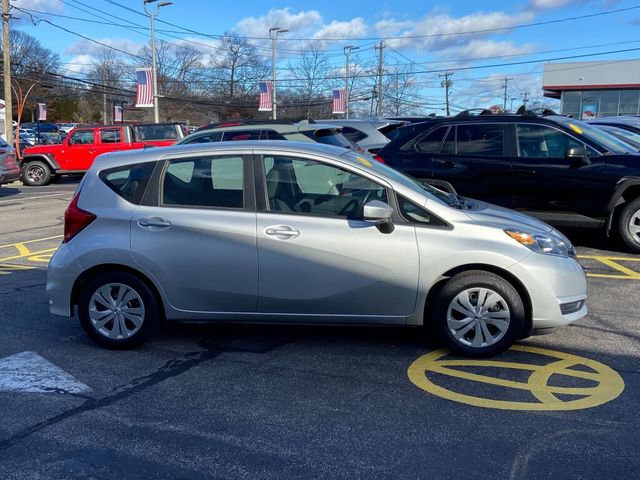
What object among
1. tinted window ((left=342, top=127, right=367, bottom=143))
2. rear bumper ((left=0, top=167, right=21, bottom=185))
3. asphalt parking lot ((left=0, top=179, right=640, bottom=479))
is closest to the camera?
asphalt parking lot ((left=0, top=179, right=640, bottom=479))

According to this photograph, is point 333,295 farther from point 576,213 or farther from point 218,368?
point 576,213

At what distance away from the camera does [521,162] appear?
332 inches

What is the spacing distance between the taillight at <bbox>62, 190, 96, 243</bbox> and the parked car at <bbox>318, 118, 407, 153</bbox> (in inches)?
289

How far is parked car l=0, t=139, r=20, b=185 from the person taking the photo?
701 inches

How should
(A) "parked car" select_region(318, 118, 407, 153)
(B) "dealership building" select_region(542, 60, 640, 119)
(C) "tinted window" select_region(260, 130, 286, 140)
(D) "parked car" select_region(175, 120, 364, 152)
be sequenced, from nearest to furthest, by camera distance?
(D) "parked car" select_region(175, 120, 364, 152)
(C) "tinted window" select_region(260, 130, 286, 140)
(A) "parked car" select_region(318, 118, 407, 153)
(B) "dealership building" select_region(542, 60, 640, 119)

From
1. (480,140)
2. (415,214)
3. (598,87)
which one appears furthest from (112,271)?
(598,87)

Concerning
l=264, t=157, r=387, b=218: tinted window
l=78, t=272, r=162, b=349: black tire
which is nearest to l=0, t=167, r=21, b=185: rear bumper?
l=78, t=272, r=162, b=349: black tire

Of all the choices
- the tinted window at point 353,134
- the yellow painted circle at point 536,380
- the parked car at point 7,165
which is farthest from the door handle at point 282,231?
the parked car at point 7,165

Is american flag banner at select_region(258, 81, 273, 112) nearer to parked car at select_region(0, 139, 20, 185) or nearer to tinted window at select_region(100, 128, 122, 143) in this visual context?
tinted window at select_region(100, 128, 122, 143)

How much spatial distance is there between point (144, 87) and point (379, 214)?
107 feet

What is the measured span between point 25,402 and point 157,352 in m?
1.14

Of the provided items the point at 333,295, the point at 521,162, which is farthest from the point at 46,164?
the point at 333,295

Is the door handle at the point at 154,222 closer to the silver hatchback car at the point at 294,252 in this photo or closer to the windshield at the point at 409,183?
the silver hatchback car at the point at 294,252

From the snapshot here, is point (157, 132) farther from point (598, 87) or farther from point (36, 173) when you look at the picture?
point (598, 87)
